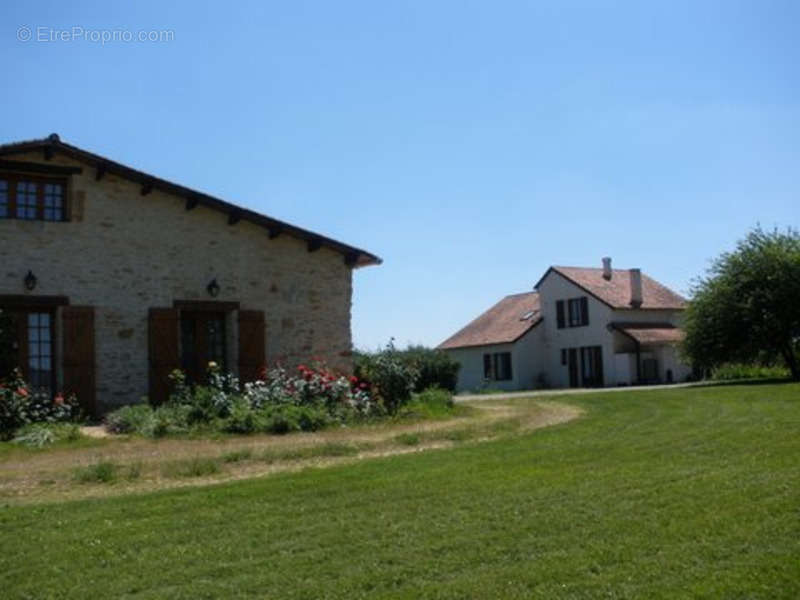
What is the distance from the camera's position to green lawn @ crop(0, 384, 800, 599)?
18.1 ft

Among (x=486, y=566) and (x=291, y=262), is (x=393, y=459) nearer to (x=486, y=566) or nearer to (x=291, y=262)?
(x=486, y=566)

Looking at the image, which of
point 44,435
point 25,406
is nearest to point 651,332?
point 25,406

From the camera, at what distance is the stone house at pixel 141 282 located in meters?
17.0

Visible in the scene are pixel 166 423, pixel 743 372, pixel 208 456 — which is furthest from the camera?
pixel 743 372

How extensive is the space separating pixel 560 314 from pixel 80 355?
2929 centimetres

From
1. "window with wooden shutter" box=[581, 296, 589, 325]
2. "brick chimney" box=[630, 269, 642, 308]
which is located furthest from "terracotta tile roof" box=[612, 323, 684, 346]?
"window with wooden shutter" box=[581, 296, 589, 325]

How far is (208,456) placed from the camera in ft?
37.5

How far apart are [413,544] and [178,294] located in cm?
1304

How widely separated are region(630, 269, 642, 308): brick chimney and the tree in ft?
32.4

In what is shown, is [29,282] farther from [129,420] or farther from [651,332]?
[651,332]

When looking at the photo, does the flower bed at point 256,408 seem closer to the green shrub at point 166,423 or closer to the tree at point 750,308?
the green shrub at point 166,423

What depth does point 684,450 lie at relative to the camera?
10.1m

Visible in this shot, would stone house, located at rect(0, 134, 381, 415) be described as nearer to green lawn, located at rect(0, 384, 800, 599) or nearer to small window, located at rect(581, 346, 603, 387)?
green lawn, located at rect(0, 384, 800, 599)

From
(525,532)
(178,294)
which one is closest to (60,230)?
(178,294)
